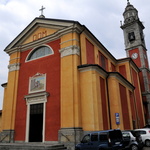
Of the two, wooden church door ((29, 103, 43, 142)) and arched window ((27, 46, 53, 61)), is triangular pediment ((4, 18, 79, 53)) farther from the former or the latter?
wooden church door ((29, 103, 43, 142))

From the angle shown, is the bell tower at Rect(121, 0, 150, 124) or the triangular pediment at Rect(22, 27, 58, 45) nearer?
the triangular pediment at Rect(22, 27, 58, 45)

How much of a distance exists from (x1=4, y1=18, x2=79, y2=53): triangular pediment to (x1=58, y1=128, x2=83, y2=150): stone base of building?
28.3ft

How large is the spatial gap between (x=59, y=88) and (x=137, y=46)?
21.4m

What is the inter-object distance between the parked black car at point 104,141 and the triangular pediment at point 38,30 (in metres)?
9.59

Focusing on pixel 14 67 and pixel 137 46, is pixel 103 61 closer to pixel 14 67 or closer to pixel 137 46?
pixel 14 67

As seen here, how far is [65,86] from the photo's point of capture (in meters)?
14.1

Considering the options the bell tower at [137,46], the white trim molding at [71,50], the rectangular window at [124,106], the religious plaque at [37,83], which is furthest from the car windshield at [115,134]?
the bell tower at [137,46]

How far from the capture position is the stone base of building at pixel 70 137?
12.3 meters

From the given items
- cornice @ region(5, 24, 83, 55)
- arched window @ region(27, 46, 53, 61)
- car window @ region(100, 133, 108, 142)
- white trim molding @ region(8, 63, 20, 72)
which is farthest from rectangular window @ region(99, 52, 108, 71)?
car window @ region(100, 133, 108, 142)

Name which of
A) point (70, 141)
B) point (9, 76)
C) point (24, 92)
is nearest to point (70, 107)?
point (70, 141)

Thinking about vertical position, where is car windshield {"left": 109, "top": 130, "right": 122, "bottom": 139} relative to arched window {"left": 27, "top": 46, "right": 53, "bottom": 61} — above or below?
below

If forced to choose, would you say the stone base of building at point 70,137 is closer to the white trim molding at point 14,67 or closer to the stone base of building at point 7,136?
the stone base of building at point 7,136

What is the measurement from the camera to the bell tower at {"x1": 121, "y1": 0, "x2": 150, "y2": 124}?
28.1 meters

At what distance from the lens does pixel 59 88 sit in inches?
576
